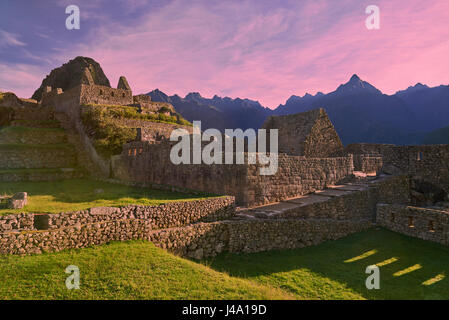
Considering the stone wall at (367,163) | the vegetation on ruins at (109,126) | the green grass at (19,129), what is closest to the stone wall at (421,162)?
the stone wall at (367,163)

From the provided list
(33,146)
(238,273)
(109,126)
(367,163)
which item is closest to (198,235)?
(238,273)

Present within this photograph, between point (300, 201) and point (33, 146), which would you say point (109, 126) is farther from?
point (300, 201)

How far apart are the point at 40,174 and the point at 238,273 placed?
52.8 ft

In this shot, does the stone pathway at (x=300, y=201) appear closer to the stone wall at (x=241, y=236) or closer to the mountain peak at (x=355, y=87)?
the stone wall at (x=241, y=236)

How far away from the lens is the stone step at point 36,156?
19.5 m

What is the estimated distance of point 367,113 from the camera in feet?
269

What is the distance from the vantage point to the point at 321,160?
55.6ft

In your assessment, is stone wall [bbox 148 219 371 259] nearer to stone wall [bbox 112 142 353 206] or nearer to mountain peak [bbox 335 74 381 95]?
stone wall [bbox 112 142 353 206]

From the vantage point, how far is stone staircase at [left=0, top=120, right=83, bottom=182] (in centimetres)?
1810

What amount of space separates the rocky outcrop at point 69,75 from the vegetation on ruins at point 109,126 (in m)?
24.0
